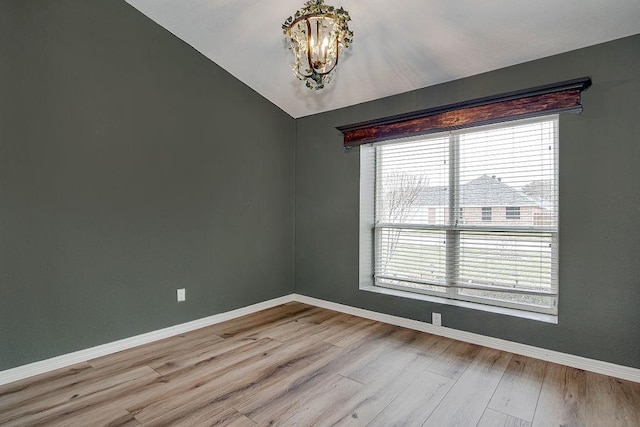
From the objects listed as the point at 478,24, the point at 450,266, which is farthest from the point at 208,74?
the point at 450,266

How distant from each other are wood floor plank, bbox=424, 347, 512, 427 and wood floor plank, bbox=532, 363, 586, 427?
0.93 feet

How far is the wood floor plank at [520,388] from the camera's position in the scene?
2109mm

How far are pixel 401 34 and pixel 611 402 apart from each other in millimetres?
3056

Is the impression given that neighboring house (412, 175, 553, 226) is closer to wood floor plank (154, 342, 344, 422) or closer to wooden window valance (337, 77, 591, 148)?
wooden window valance (337, 77, 591, 148)

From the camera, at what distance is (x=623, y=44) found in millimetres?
2498

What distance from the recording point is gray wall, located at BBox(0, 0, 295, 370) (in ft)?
8.16

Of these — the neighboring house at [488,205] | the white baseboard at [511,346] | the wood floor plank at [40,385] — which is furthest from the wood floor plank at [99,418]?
the neighboring house at [488,205]

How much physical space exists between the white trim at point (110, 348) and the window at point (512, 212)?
289cm

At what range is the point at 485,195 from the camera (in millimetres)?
3211

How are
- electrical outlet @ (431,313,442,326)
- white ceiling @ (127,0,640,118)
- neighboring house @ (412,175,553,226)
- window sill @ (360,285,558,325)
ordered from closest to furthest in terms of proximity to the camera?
white ceiling @ (127,0,640,118) < window sill @ (360,285,558,325) < neighboring house @ (412,175,553,226) < electrical outlet @ (431,313,442,326)

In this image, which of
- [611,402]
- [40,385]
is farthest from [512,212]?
[40,385]

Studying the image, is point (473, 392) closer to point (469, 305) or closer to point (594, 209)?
point (469, 305)

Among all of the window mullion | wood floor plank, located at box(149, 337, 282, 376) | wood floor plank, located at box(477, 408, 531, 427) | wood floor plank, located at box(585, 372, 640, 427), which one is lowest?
wood floor plank, located at box(477, 408, 531, 427)

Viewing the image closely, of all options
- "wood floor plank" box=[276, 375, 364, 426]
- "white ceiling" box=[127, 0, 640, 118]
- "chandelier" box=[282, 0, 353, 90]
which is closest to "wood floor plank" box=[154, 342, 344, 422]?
"wood floor plank" box=[276, 375, 364, 426]
